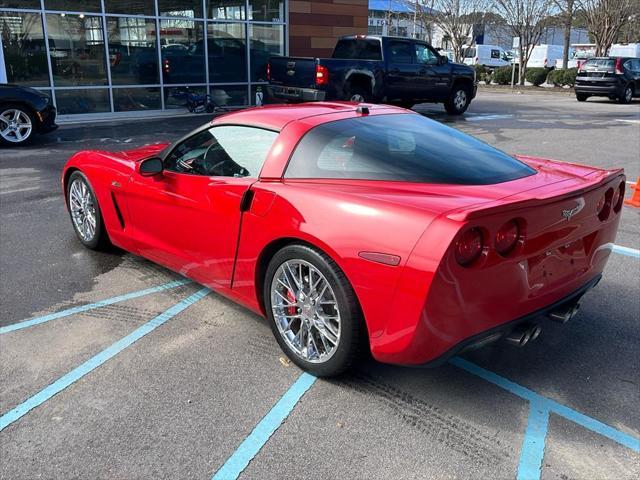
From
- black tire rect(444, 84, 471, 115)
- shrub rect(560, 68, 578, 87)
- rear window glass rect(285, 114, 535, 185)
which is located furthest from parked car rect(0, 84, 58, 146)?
shrub rect(560, 68, 578, 87)

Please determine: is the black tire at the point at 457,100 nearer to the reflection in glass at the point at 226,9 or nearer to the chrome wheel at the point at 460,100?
the chrome wheel at the point at 460,100

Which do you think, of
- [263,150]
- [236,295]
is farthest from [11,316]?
[263,150]

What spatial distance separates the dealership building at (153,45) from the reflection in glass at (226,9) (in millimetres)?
28

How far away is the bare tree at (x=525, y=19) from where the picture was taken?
29.9 meters

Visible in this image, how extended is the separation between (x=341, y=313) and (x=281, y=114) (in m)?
1.39

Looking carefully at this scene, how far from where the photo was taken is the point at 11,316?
3900mm

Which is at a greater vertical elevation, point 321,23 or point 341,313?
point 321,23

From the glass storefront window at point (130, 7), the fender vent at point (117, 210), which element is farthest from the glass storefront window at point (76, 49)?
the fender vent at point (117, 210)

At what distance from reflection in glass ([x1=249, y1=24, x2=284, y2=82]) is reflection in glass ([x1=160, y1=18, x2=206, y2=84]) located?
171 centimetres

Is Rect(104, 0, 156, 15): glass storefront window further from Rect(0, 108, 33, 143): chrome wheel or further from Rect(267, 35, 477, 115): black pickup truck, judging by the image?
Rect(0, 108, 33, 143): chrome wheel

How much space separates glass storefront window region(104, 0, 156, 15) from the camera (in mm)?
14734

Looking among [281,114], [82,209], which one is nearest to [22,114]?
[82,209]

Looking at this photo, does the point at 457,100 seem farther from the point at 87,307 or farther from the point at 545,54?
the point at 545,54

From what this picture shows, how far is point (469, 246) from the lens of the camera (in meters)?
2.51
